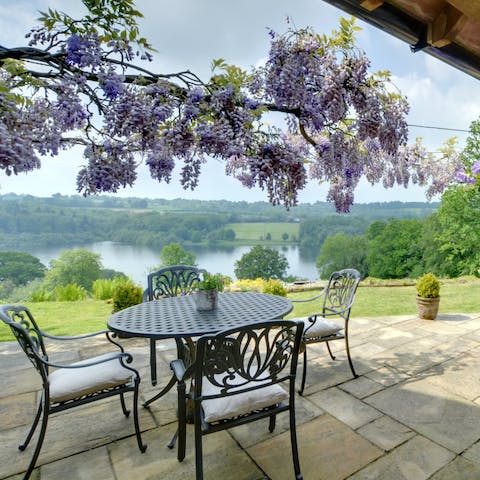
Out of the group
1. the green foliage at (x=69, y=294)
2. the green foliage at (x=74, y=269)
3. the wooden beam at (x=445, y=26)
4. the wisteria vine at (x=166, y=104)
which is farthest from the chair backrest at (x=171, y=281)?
the green foliage at (x=74, y=269)

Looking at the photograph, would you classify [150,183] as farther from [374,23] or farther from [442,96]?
[442,96]

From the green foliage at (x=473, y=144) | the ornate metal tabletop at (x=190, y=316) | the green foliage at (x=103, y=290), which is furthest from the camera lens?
the green foliage at (x=473, y=144)

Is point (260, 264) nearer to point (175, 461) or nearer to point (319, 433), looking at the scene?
point (319, 433)

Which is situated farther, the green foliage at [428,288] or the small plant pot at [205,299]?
the green foliage at [428,288]

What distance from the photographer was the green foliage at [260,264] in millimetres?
27859

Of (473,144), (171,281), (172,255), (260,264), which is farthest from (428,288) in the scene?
(260,264)

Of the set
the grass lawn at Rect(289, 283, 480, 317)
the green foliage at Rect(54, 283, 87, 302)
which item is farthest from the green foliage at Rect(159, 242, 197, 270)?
the grass lawn at Rect(289, 283, 480, 317)

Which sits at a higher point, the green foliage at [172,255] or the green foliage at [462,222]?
the green foliage at [462,222]

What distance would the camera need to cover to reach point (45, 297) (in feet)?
26.5

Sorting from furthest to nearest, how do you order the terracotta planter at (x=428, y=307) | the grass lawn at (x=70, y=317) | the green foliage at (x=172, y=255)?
1. the green foliage at (x=172, y=255)
2. the grass lawn at (x=70, y=317)
3. the terracotta planter at (x=428, y=307)

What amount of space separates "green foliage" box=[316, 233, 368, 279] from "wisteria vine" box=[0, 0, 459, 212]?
25589mm

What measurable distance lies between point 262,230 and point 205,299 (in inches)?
890

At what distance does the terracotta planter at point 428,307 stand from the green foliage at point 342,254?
23.8 meters

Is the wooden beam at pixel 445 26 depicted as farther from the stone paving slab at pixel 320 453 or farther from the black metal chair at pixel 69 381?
the black metal chair at pixel 69 381
